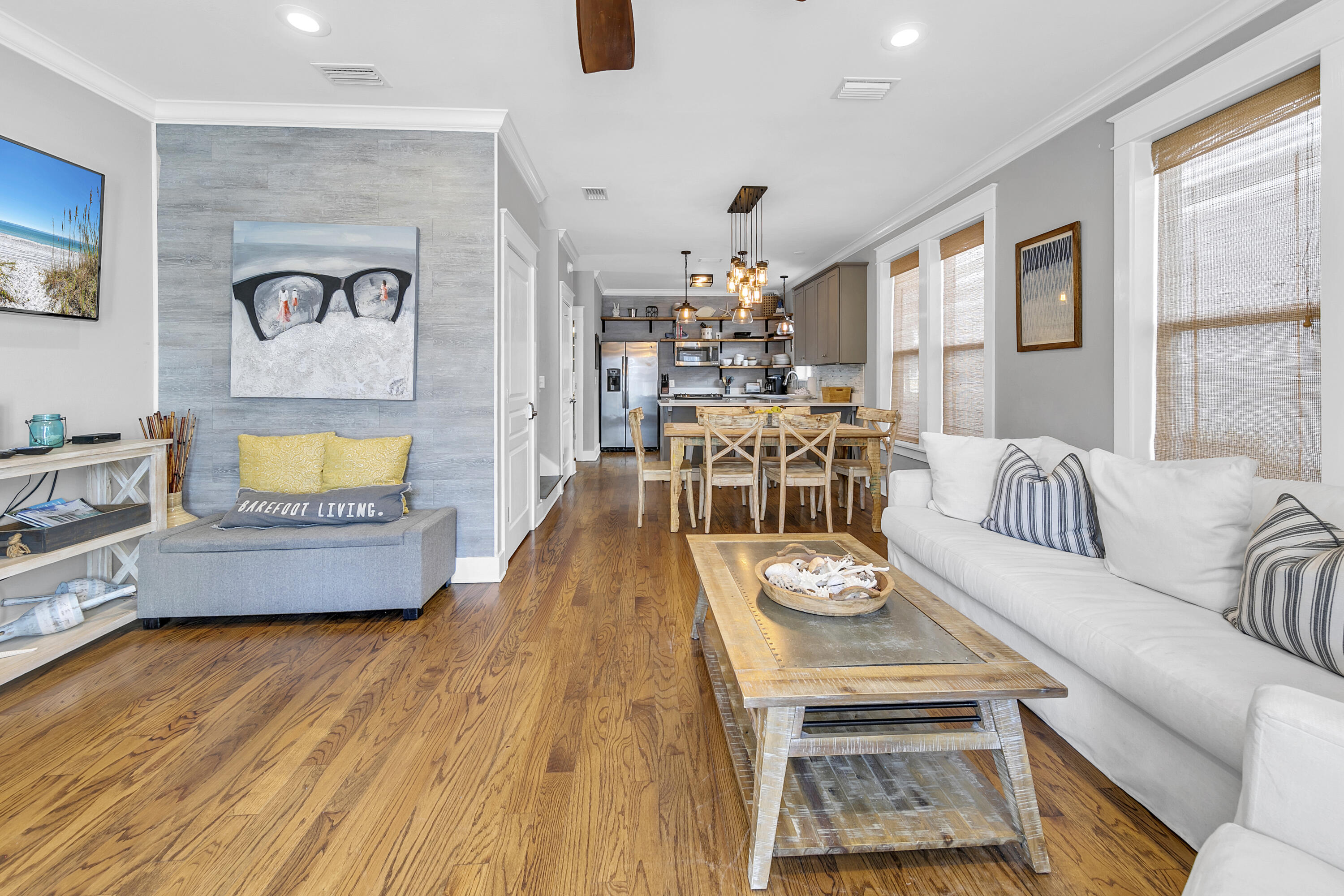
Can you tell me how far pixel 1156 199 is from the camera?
9.67 ft

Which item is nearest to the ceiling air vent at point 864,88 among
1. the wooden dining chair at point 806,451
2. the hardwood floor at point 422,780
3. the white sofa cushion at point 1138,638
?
the wooden dining chair at point 806,451

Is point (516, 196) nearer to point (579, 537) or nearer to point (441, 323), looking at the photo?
point (441, 323)

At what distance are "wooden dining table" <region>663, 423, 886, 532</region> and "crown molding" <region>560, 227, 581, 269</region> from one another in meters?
2.42

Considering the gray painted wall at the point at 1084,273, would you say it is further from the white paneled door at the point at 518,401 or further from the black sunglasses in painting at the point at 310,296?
the black sunglasses in painting at the point at 310,296

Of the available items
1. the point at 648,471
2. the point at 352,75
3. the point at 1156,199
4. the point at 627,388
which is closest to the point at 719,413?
the point at 648,471

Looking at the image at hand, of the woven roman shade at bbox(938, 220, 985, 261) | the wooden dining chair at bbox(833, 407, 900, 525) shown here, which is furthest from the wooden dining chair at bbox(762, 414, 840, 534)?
the woven roman shade at bbox(938, 220, 985, 261)

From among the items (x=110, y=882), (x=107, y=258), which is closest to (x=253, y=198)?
(x=107, y=258)

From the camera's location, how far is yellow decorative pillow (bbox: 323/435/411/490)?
3.22 meters

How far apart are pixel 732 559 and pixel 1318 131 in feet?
8.73

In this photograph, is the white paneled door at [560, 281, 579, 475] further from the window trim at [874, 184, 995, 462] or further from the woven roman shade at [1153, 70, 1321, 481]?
the woven roman shade at [1153, 70, 1321, 481]

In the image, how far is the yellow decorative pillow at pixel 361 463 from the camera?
3219 millimetres

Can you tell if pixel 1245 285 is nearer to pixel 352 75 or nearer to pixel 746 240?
pixel 352 75

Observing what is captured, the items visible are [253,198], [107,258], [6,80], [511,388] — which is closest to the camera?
[6,80]

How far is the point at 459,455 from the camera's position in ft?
11.2
